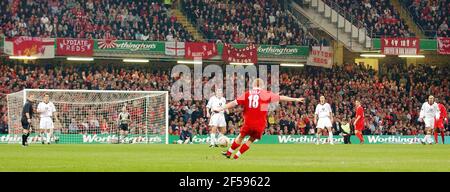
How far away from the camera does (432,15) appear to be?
56.6 meters

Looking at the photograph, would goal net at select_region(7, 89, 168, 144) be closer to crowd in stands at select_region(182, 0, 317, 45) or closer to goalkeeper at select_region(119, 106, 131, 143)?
goalkeeper at select_region(119, 106, 131, 143)

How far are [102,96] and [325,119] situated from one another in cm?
1096

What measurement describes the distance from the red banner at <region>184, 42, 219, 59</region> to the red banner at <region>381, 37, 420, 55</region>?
990 cm

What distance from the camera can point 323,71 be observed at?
5403 centimetres

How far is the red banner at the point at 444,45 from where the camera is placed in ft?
174

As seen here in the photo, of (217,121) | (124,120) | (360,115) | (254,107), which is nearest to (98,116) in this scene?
(124,120)

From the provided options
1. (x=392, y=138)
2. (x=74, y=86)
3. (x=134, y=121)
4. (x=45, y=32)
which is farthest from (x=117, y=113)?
(x=392, y=138)

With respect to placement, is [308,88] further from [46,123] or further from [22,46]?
[46,123]

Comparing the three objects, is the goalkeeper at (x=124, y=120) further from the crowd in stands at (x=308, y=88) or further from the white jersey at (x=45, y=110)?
the white jersey at (x=45, y=110)

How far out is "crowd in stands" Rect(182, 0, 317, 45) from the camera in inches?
2066

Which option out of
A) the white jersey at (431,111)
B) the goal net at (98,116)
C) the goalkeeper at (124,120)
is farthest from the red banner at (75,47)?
the white jersey at (431,111)

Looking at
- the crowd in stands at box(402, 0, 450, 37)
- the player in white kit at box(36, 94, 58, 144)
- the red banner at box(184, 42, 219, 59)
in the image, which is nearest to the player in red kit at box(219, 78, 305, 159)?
the player in white kit at box(36, 94, 58, 144)

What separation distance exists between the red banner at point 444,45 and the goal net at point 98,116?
1912cm
